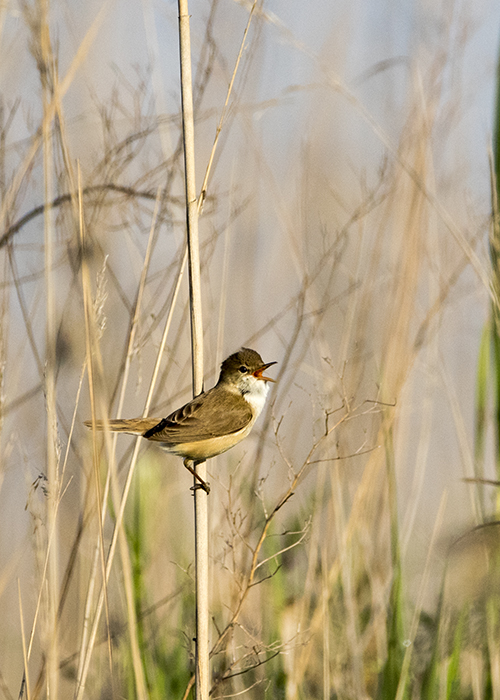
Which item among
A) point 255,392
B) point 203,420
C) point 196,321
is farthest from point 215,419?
point 196,321

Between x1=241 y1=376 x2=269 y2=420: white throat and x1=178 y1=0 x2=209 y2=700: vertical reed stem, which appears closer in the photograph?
x1=178 y1=0 x2=209 y2=700: vertical reed stem

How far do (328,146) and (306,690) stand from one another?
2256 mm

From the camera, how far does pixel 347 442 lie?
2508 millimetres

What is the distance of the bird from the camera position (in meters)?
2.12

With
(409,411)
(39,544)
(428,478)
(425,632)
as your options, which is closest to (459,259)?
(409,411)

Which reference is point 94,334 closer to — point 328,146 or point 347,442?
point 347,442

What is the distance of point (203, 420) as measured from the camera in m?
2.21

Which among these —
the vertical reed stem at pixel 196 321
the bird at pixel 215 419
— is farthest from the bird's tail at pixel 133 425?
the vertical reed stem at pixel 196 321

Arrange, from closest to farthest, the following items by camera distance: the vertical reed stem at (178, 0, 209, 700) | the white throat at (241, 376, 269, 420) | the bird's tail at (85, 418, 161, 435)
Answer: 1. the vertical reed stem at (178, 0, 209, 700)
2. the bird's tail at (85, 418, 161, 435)
3. the white throat at (241, 376, 269, 420)

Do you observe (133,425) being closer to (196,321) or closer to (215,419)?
(215,419)

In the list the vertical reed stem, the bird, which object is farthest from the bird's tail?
the vertical reed stem

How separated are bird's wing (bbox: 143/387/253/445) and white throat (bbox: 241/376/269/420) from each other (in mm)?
84

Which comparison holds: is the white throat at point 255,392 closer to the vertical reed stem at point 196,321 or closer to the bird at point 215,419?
the bird at point 215,419

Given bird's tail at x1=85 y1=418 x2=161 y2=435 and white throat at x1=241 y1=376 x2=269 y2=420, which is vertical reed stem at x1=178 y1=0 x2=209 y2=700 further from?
white throat at x1=241 y1=376 x2=269 y2=420
